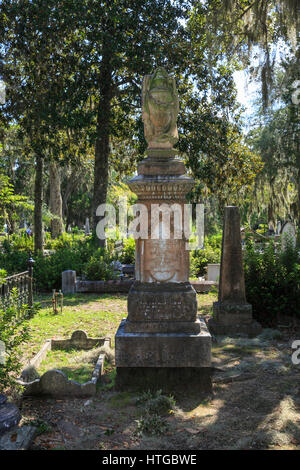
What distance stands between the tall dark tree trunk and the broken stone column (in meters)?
7.41

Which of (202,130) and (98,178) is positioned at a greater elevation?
(202,130)

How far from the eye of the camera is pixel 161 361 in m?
4.79

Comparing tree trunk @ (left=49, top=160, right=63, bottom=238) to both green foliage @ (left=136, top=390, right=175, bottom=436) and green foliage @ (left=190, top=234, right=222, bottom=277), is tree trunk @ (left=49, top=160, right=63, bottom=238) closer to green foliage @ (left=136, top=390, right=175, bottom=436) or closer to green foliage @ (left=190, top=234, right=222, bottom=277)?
green foliage @ (left=190, top=234, right=222, bottom=277)

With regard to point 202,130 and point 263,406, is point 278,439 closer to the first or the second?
point 263,406

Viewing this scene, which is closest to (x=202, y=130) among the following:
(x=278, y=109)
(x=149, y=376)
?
(x=278, y=109)

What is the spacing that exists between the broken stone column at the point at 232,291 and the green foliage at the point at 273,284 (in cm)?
68

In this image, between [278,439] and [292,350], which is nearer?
[278,439]

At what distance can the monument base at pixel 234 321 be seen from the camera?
726cm

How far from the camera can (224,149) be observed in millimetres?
13000

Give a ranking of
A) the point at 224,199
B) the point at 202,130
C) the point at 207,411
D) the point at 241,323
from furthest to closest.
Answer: the point at 224,199, the point at 202,130, the point at 241,323, the point at 207,411

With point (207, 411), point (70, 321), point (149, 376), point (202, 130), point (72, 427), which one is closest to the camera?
point (72, 427)

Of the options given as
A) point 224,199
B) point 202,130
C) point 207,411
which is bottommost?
point 207,411

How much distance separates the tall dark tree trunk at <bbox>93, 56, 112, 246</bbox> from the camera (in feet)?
43.1

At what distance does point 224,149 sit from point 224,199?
206cm
